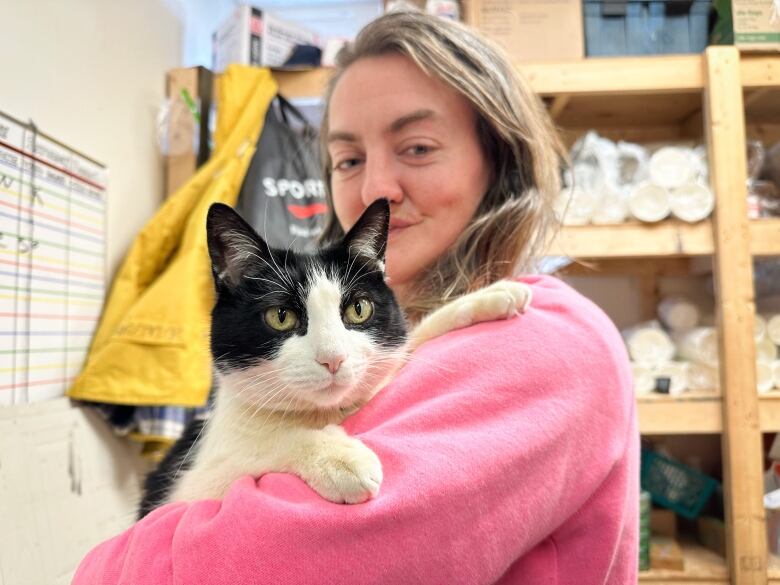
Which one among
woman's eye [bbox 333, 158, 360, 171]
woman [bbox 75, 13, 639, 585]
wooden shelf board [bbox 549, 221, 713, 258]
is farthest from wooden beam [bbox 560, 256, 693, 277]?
woman's eye [bbox 333, 158, 360, 171]

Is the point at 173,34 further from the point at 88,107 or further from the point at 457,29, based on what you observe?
the point at 457,29

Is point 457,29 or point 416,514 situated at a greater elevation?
point 457,29

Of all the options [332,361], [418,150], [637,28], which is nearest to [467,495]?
[332,361]

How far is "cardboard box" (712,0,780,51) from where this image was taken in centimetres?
173

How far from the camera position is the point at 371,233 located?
869mm

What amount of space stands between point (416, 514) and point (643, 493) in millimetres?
1760

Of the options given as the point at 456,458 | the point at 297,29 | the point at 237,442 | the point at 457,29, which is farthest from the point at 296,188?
the point at 456,458

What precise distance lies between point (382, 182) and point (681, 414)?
1465 mm

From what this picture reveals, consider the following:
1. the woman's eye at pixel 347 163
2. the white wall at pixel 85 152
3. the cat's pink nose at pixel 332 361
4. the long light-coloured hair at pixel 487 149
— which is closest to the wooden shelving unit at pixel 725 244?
the long light-coloured hair at pixel 487 149

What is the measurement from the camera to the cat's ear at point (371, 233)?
0.84 m

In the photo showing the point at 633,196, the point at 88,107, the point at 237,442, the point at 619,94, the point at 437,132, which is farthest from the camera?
the point at 619,94

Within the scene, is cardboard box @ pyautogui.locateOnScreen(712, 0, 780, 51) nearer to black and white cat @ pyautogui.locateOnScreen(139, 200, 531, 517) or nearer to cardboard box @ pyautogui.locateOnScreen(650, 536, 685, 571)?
black and white cat @ pyautogui.locateOnScreen(139, 200, 531, 517)

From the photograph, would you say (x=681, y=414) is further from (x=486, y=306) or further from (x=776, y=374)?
(x=486, y=306)

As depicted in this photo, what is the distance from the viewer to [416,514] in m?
0.57
